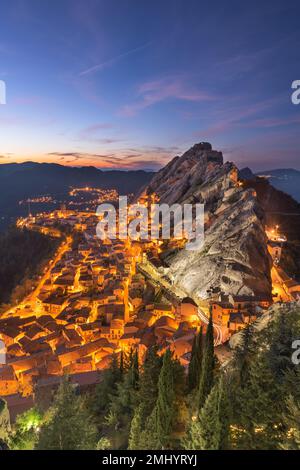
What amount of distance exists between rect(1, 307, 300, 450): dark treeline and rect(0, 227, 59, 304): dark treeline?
45151 millimetres

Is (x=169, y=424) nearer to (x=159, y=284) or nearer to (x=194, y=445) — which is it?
(x=194, y=445)

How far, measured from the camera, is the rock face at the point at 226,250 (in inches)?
1243

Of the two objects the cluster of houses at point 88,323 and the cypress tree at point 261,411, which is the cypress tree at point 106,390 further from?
the cypress tree at point 261,411

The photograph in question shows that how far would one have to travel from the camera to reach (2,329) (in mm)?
33406

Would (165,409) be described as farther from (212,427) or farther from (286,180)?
(286,180)

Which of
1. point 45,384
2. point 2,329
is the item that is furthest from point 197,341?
point 2,329

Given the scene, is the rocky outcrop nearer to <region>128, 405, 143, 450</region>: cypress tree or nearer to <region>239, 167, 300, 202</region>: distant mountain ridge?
<region>128, 405, 143, 450</region>: cypress tree

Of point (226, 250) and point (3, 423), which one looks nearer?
point (3, 423)

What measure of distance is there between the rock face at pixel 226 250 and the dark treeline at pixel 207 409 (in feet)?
53.4

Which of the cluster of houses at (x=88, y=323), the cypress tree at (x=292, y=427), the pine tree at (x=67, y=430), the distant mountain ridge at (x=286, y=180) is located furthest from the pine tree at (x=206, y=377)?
the distant mountain ridge at (x=286, y=180)

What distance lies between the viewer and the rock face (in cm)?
3156

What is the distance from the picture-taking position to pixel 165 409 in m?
12.2

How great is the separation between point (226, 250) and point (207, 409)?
87.6ft

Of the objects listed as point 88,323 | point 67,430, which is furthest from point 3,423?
point 88,323
